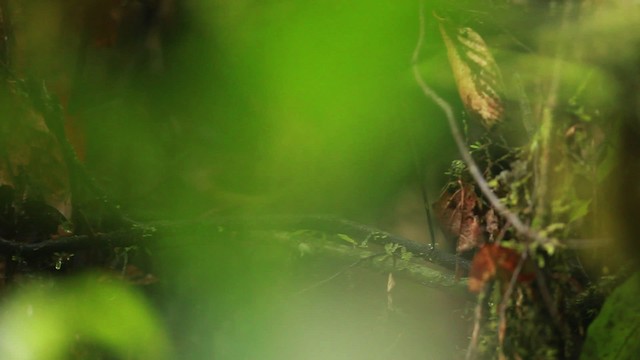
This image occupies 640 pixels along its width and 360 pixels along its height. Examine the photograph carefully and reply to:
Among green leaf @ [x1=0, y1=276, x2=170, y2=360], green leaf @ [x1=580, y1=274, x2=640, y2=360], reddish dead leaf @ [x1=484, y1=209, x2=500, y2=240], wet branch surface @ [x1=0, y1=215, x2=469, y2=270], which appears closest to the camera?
green leaf @ [x1=580, y1=274, x2=640, y2=360]

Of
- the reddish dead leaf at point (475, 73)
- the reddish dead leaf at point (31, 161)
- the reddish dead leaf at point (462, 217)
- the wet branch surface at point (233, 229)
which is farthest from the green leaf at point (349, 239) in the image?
the reddish dead leaf at point (31, 161)

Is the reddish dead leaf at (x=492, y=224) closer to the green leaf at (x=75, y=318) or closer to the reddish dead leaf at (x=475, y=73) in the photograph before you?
the reddish dead leaf at (x=475, y=73)

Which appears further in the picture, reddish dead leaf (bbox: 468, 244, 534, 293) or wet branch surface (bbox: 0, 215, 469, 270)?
wet branch surface (bbox: 0, 215, 469, 270)

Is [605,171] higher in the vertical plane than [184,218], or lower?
higher

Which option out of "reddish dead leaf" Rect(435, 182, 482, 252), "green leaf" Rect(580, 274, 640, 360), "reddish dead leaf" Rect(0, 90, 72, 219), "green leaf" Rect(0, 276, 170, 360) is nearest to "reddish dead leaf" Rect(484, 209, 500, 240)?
"reddish dead leaf" Rect(435, 182, 482, 252)

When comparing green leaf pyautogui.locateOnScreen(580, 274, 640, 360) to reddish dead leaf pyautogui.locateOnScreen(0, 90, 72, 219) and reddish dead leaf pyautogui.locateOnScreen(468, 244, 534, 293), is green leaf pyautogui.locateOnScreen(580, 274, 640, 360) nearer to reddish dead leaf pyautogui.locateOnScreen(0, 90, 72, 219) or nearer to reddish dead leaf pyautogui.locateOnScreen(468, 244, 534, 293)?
reddish dead leaf pyautogui.locateOnScreen(468, 244, 534, 293)

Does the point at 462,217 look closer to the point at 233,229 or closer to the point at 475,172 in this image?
the point at 475,172

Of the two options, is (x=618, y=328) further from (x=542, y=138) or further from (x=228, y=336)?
(x=228, y=336)

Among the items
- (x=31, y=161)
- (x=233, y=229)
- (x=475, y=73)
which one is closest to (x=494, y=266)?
(x=475, y=73)

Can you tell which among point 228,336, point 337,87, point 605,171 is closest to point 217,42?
point 337,87
